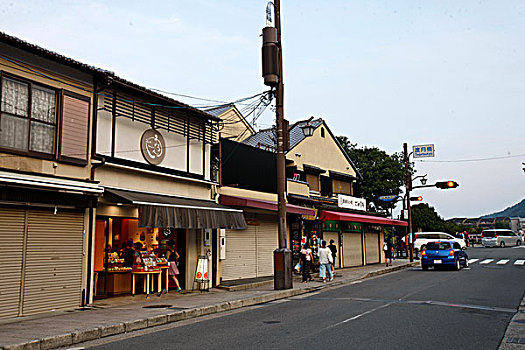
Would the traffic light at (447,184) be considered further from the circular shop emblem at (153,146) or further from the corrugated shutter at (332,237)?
the circular shop emblem at (153,146)

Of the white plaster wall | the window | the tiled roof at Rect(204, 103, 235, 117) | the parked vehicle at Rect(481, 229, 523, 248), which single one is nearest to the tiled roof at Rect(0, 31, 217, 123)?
the window

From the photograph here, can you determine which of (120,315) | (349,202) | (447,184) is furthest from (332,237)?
(120,315)

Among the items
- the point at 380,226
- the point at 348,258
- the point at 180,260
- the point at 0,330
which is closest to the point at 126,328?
the point at 0,330

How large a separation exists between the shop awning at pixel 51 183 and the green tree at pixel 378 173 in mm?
36995

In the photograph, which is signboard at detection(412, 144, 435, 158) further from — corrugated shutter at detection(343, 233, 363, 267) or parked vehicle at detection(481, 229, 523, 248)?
parked vehicle at detection(481, 229, 523, 248)

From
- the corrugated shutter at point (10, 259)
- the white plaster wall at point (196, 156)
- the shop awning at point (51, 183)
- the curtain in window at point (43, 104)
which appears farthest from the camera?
the white plaster wall at point (196, 156)

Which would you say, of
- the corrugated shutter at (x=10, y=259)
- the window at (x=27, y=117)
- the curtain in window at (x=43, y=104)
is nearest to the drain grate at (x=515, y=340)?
the corrugated shutter at (x=10, y=259)

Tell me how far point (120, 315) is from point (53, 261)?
2375 mm

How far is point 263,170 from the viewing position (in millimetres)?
21781

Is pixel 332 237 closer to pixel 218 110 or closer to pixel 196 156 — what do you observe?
pixel 218 110

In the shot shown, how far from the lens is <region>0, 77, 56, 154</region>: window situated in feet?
37.1

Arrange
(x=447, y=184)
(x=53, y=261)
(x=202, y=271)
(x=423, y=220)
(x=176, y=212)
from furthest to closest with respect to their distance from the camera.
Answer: (x=423, y=220)
(x=447, y=184)
(x=202, y=271)
(x=176, y=212)
(x=53, y=261)

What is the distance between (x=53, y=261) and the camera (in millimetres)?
12219

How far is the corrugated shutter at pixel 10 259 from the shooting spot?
36.0 feet
